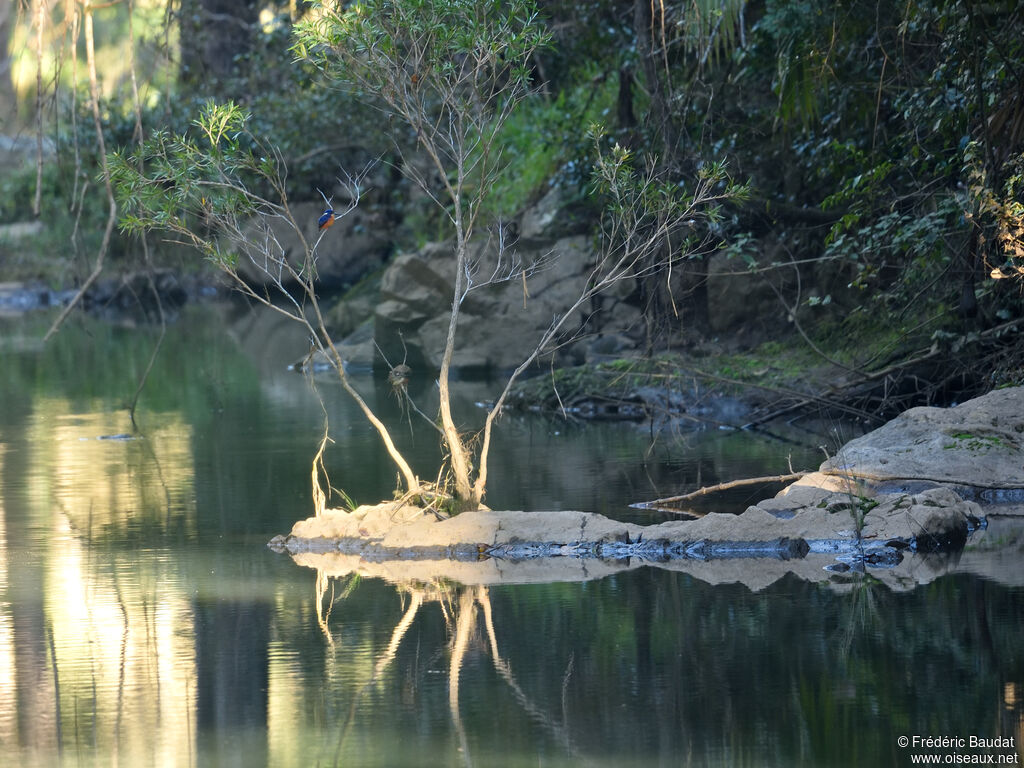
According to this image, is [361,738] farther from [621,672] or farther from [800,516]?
[800,516]

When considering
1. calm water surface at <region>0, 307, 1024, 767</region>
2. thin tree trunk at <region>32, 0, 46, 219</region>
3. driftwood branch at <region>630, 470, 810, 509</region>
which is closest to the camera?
calm water surface at <region>0, 307, 1024, 767</region>

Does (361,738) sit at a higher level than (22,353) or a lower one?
lower

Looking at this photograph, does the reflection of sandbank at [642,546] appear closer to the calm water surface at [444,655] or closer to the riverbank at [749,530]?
the riverbank at [749,530]

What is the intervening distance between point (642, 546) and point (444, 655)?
2445mm

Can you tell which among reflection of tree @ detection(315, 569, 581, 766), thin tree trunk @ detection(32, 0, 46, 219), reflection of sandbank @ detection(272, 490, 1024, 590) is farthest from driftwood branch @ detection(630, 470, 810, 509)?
thin tree trunk @ detection(32, 0, 46, 219)

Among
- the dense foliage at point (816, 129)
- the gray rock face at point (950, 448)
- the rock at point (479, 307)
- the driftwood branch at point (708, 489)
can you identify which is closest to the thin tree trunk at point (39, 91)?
the dense foliage at point (816, 129)

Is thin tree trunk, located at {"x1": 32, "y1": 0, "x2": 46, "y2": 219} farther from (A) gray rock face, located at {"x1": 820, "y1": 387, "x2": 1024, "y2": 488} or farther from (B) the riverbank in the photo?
(A) gray rock face, located at {"x1": 820, "y1": 387, "x2": 1024, "y2": 488}

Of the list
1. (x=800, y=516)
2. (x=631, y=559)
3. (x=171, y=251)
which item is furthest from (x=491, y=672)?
(x=171, y=251)

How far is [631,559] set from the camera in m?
9.09

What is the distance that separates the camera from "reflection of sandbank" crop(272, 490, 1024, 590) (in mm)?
8703

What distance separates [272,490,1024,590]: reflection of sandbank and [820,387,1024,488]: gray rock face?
765 millimetres

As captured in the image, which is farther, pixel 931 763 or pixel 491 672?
pixel 491 672

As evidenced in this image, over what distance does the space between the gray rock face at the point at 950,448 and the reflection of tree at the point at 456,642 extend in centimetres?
315

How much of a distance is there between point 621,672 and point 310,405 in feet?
40.1
